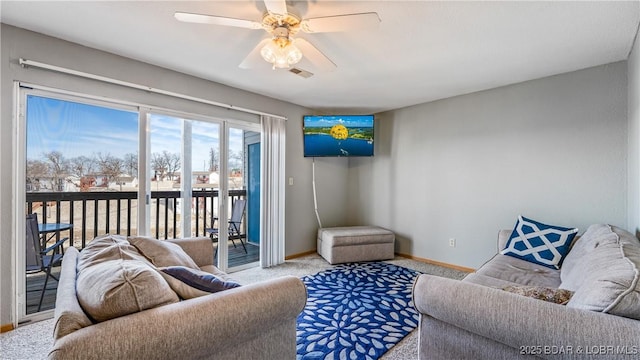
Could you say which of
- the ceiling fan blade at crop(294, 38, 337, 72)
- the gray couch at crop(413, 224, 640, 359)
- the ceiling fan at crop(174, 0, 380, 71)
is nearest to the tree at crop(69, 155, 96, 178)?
the ceiling fan at crop(174, 0, 380, 71)

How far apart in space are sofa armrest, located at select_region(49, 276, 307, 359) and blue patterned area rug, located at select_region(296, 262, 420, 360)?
0.67m

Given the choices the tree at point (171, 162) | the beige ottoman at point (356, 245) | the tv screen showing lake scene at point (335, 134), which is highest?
the tv screen showing lake scene at point (335, 134)

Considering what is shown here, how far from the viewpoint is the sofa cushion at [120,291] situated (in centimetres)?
97

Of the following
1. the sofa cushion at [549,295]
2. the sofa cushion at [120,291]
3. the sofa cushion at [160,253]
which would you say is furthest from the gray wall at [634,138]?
the sofa cushion at [160,253]

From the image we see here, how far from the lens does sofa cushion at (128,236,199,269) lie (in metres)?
1.92

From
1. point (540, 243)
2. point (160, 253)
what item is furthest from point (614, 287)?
point (160, 253)

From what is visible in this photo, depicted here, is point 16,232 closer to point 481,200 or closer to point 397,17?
point 397,17

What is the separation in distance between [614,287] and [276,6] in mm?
2003

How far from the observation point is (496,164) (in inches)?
134

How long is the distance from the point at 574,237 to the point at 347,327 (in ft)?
7.20

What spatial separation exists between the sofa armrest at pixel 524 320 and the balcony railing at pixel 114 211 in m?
2.79

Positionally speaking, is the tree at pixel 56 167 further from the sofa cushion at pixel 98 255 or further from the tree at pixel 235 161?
the tree at pixel 235 161

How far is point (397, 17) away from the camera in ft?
6.34

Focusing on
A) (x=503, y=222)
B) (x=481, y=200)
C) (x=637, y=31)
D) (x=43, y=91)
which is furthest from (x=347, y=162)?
(x=43, y=91)
